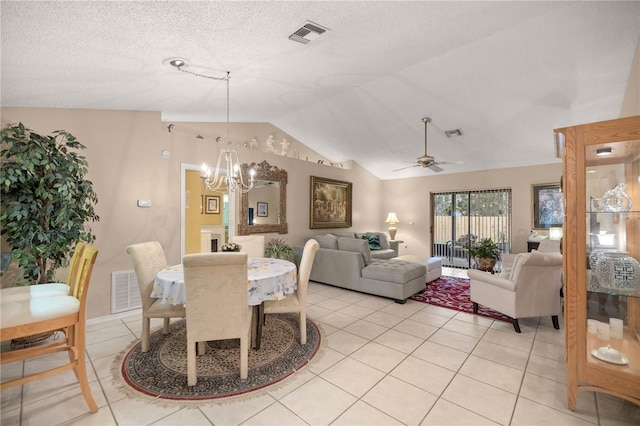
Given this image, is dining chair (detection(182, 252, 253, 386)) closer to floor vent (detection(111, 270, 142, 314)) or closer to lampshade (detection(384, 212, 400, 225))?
floor vent (detection(111, 270, 142, 314))

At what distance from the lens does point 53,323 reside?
1804 mm

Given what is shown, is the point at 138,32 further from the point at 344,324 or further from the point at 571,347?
the point at 571,347

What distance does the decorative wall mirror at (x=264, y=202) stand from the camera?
5.08 meters

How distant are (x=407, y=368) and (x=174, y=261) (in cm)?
336

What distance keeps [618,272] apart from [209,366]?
3079mm

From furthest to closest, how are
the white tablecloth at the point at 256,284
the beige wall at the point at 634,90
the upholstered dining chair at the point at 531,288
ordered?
1. the upholstered dining chair at the point at 531,288
2. the beige wall at the point at 634,90
3. the white tablecloth at the point at 256,284

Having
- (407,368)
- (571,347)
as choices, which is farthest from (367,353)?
(571,347)

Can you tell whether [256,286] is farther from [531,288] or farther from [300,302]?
[531,288]

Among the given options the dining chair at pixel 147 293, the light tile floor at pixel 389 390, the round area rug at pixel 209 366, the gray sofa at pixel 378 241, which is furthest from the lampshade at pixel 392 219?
the dining chair at pixel 147 293

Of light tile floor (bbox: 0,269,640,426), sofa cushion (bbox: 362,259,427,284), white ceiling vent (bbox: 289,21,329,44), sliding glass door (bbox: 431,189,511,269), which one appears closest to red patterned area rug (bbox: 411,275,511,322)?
sofa cushion (bbox: 362,259,427,284)

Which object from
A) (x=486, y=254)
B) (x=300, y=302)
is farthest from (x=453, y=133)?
(x=300, y=302)

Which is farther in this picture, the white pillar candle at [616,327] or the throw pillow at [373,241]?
the throw pillow at [373,241]

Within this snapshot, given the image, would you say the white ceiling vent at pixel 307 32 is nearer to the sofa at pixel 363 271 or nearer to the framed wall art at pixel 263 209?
the sofa at pixel 363 271

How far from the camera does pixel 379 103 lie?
4.69 meters
